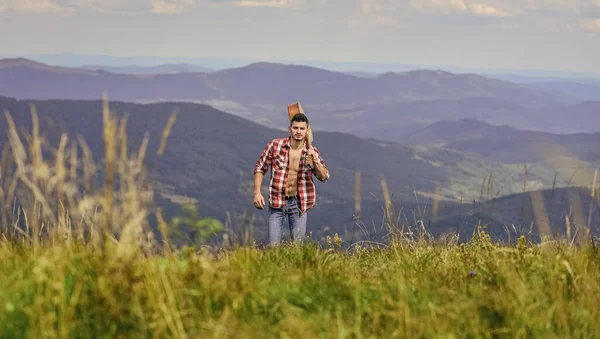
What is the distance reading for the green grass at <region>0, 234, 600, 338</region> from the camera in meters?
3.50

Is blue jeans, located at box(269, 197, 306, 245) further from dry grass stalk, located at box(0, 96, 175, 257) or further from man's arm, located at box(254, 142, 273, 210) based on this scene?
dry grass stalk, located at box(0, 96, 175, 257)

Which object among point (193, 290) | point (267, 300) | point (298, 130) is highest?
point (298, 130)

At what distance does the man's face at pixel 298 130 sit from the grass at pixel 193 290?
12.9ft

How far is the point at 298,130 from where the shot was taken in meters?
8.56

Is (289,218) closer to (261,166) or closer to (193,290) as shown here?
(261,166)

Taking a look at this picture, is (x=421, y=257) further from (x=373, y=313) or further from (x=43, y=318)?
(x=43, y=318)

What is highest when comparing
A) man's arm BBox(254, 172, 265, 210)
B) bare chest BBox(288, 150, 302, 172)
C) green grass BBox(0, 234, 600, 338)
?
bare chest BBox(288, 150, 302, 172)

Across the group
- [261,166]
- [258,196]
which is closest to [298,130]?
[261,166]

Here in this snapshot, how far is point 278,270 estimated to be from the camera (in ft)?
15.2

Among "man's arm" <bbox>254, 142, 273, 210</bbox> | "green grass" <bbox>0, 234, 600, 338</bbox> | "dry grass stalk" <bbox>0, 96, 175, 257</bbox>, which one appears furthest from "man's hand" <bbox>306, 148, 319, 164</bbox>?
"dry grass stalk" <bbox>0, 96, 175, 257</bbox>

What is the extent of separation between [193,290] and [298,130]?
5.01 meters

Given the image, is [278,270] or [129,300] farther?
[278,270]

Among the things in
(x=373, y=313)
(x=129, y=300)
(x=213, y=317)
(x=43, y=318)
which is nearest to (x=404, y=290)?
(x=373, y=313)

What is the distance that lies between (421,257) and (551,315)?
2205 millimetres
